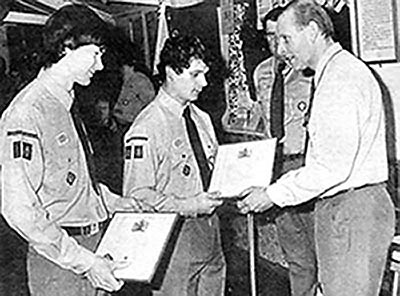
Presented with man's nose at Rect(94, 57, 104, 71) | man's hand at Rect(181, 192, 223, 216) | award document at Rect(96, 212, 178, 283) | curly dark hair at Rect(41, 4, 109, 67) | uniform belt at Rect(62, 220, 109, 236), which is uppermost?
curly dark hair at Rect(41, 4, 109, 67)

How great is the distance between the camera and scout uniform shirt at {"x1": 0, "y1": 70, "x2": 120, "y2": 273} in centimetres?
141

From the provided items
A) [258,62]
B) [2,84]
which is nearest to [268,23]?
[258,62]

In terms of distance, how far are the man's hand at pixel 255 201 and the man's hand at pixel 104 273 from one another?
0.74 feet

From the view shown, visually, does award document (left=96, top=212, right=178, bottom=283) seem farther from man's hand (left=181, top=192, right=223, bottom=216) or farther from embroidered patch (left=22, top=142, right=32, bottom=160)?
embroidered patch (left=22, top=142, right=32, bottom=160)

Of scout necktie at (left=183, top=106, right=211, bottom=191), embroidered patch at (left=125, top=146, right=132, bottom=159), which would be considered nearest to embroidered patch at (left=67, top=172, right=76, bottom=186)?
embroidered patch at (left=125, top=146, right=132, bottom=159)

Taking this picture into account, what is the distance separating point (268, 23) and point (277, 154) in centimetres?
23

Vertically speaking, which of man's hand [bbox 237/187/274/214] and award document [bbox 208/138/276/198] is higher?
award document [bbox 208/138/276/198]

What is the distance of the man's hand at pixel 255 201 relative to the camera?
149 cm

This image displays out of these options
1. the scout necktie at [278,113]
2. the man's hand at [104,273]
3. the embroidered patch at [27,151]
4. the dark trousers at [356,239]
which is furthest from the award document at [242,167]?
the embroidered patch at [27,151]

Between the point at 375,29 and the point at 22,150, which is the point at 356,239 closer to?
the point at 375,29

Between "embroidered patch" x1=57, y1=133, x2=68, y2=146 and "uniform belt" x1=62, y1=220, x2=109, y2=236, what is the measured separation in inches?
5.5

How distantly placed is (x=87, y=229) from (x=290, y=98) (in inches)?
16.3

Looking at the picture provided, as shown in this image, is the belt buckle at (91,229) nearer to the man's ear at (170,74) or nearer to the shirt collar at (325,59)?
the man's ear at (170,74)

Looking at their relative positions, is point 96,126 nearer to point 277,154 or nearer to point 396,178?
point 277,154
